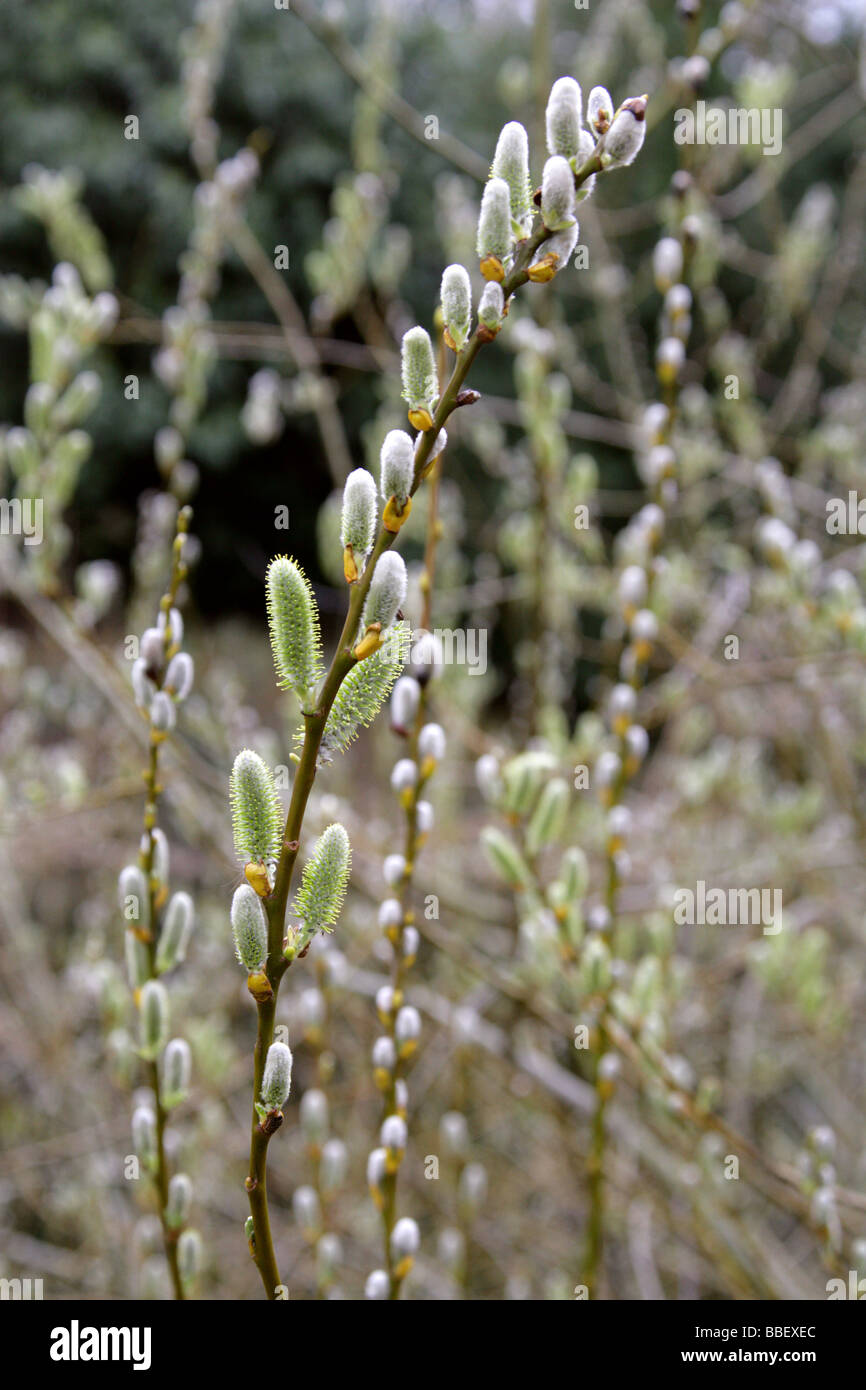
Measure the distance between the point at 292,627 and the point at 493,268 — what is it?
173mm

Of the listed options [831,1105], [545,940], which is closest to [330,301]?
[545,940]

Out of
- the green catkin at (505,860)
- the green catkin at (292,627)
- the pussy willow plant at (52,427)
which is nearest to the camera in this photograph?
the green catkin at (292,627)

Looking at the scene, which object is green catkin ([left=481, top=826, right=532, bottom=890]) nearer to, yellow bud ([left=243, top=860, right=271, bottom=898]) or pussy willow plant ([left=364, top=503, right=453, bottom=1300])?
pussy willow plant ([left=364, top=503, right=453, bottom=1300])

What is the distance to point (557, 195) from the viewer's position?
1.41 ft

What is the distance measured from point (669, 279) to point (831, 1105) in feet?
5.68

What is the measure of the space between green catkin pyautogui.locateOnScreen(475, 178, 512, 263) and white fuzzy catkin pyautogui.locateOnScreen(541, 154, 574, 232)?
0.05 ft

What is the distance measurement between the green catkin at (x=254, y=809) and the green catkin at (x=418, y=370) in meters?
0.16

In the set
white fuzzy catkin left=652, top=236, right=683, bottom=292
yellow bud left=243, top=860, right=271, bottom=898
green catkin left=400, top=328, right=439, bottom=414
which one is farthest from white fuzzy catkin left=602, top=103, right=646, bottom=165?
white fuzzy catkin left=652, top=236, right=683, bottom=292

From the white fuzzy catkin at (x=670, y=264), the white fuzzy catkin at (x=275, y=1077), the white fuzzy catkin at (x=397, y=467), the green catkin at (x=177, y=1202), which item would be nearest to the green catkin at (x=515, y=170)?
the white fuzzy catkin at (x=397, y=467)

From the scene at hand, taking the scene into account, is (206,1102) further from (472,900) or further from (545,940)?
(545,940)

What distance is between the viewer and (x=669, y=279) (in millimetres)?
877

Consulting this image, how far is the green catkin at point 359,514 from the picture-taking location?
41 centimetres

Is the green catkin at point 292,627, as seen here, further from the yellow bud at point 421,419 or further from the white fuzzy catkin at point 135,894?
the white fuzzy catkin at point 135,894

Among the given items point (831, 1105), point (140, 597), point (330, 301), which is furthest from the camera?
point (831, 1105)
